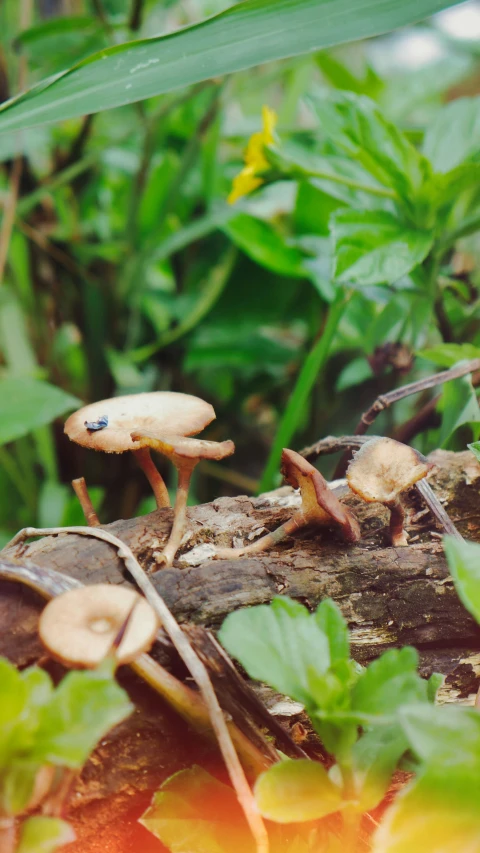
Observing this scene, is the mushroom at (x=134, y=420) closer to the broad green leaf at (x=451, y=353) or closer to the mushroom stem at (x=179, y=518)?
the mushroom stem at (x=179, y=518)

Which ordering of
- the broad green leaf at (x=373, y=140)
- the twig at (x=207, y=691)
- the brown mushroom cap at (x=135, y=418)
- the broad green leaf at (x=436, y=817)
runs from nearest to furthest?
the broad green leaf at (x=436, y=817)
the twig at (x=207, y=691)
the brown mushroom cap at (x=135, y=418)
the broad green leaf at (x=373, y=140)

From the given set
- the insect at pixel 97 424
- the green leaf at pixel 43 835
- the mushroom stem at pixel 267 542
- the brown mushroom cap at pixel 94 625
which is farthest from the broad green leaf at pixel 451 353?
the green leaf at pixel 43 835

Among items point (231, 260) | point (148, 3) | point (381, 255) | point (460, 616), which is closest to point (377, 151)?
point (381, 255)

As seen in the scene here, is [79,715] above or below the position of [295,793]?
above

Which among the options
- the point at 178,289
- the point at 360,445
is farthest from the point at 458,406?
the point at 178,289

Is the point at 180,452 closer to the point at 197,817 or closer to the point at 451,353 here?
the point at 197,817

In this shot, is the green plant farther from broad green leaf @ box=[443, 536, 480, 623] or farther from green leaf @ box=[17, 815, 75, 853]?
broad green leaf @ box=[443, 536, 480, 623]
